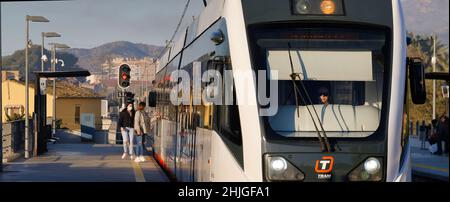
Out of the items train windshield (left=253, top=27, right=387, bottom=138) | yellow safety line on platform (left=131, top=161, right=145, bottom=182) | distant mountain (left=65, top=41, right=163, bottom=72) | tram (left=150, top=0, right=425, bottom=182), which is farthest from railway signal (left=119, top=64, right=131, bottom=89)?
train windshield (left=253, top=27, right=387, bottom=138)

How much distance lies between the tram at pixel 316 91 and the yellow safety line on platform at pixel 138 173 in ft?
20.8

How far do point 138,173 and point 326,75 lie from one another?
9.34 meters

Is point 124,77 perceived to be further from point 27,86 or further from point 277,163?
point 277,163

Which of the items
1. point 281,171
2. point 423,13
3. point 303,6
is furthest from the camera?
point 423,13

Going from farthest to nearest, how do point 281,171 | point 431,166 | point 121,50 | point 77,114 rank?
point 77,114, point 431,166, point 121,50, point 281,171

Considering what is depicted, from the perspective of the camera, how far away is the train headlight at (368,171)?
831 centimetres

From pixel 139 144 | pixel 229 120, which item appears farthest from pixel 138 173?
pixel 229 120

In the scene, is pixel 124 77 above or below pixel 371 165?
above

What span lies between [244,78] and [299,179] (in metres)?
1.20

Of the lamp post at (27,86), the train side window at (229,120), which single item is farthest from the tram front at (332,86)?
the lamp post at (27,86)

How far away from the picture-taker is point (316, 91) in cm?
861

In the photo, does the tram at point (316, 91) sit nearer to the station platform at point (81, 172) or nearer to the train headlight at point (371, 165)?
the train headlight at point (371, 165)

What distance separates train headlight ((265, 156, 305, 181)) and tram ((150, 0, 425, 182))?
0.03ft

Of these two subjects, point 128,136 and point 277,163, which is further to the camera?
point 128,136
